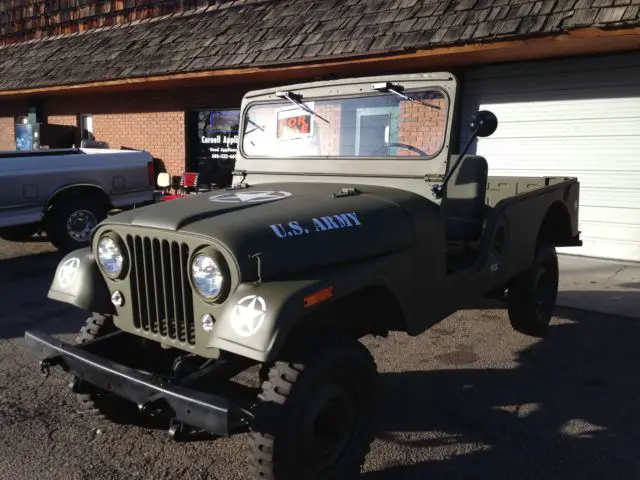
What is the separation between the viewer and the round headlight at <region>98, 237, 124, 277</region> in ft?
9.24

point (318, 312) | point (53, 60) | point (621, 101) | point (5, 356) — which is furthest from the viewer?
point (53, 60)

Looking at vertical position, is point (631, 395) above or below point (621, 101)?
below

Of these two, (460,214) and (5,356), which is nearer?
(460,214)

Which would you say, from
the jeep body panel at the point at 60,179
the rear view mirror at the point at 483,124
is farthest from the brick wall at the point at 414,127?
the jeep body panel at the point at 60,179

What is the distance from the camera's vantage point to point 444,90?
342 centimetres

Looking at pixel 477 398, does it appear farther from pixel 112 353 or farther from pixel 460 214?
pixel 112 353

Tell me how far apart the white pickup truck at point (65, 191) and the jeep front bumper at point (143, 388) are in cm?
538

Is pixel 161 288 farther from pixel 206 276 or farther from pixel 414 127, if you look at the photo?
pixel 414 127

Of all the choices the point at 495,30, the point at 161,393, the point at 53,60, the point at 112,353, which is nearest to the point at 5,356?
the point at 112,353

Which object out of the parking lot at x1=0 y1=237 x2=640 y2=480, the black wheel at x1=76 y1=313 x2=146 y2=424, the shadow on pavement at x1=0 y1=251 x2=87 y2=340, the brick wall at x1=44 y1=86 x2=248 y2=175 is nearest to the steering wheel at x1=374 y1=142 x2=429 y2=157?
the parking lot at x1=0 y1=237 x2=640 y2=480

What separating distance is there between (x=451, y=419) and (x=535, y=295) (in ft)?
5.58

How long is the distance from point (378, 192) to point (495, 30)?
478 centimetres

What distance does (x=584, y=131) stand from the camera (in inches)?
317

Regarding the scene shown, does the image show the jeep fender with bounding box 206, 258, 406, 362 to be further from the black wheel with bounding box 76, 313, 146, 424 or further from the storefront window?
the storefront window
